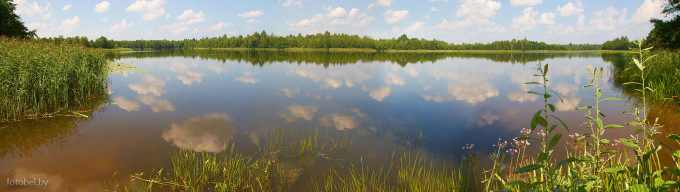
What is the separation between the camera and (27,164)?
6.34 meters

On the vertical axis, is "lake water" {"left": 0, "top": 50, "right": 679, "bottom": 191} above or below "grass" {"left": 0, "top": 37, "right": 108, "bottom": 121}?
below

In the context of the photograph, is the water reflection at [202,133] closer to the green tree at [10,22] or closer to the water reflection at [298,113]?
the water reflection at [298,113]

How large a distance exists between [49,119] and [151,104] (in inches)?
130

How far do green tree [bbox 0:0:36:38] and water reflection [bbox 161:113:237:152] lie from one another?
38882 millimetres

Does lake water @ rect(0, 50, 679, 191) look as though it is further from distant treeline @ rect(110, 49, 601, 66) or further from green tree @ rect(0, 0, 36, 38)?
green tree @ rect(0, 0, 36, 38)

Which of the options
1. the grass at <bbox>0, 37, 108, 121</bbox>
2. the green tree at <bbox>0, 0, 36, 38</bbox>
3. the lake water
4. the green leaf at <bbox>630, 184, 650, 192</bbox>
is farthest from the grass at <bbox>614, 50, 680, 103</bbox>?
the green tree at <bbox>0, 0, 36, 38</bbox>

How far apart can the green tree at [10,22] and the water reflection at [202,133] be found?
128 ft

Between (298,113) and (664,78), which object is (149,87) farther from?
(664,78)

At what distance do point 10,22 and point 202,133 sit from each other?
46.8 meters

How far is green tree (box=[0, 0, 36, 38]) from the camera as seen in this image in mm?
35453

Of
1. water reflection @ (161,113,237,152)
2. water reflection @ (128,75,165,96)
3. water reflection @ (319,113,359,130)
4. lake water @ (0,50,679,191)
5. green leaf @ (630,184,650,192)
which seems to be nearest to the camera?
green leaf @ (630,184,650,192)

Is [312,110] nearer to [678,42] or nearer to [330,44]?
[678,42]

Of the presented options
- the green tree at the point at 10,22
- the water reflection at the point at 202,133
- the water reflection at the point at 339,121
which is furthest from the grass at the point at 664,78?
the green tree at the point at 10,22

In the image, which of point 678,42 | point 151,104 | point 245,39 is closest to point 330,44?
point 245,39
